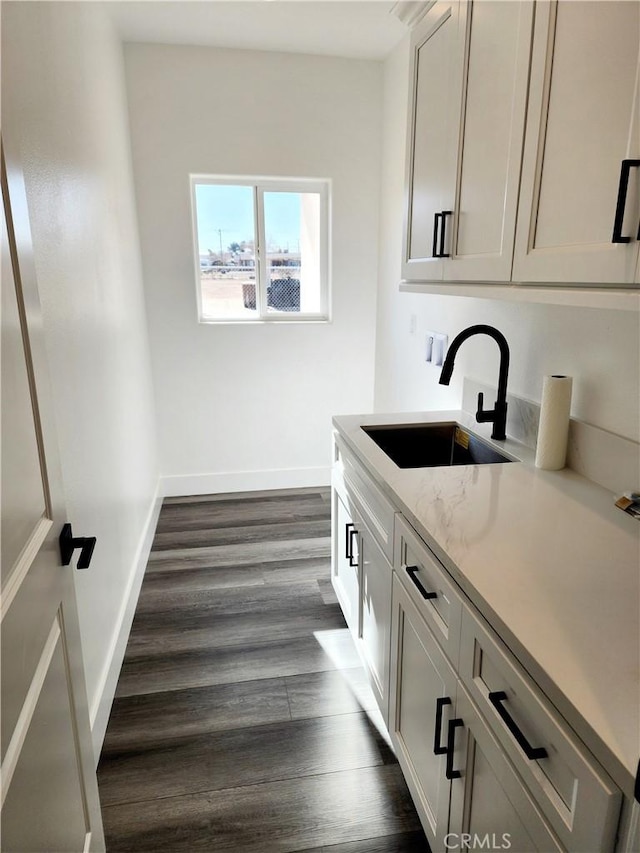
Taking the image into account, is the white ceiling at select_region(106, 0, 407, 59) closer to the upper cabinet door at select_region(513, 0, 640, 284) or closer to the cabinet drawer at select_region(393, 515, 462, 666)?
the upper cabinet door at select_region(513, 0, 640, 284)

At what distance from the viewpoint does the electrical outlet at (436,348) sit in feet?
8.54

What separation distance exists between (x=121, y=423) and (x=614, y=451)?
203 cm

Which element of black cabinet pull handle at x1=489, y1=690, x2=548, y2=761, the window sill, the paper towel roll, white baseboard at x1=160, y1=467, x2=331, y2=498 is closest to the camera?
black cabinet pull handle at x1=489, y1=690, x2=548, y2=761

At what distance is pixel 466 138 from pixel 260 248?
2171 millimetres

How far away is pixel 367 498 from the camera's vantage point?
1.79 meters

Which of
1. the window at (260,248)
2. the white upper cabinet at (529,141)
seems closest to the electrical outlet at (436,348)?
the white upper cabinet at (529,141)

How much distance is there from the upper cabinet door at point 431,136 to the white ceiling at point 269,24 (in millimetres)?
913

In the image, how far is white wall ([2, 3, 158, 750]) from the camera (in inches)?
60.0

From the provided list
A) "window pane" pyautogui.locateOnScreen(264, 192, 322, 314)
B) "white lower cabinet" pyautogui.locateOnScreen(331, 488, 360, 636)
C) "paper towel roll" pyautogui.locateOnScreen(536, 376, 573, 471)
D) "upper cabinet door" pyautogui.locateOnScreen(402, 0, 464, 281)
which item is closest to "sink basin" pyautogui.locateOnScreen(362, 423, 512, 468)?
"white lower cabinet" pyautogui.locateOnScreen(331, 488, 360, 636)

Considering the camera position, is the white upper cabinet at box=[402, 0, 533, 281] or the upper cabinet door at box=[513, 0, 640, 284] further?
the white upper cabinet at box=[402, 0, 533, 281]

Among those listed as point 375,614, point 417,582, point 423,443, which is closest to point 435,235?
point 423,443

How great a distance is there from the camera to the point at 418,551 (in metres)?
1.30

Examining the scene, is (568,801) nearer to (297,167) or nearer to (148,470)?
(148,470)

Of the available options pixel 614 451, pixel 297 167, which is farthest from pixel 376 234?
pixel 614 451
